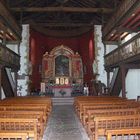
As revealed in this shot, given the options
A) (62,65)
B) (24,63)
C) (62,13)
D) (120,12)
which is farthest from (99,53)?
(120,12)

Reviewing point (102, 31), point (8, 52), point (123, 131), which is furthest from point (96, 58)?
point (123, 131)

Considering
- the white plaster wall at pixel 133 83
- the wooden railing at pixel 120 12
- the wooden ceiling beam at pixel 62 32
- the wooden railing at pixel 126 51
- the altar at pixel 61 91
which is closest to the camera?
the wooden railing at pixel 126 51

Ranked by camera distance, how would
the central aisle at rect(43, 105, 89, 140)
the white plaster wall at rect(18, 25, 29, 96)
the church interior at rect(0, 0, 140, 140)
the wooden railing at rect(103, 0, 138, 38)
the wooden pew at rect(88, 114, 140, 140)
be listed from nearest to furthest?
the wooden pew at rect(88, 114, 140, 140) → the central aisle at rect(43, 105, 89, 140) → the church interior at rect(0, 0, 140, 140) → the wooden railing at rect(103, 0, 138, 38) → the white plaster wall at rect(18, 25, 29, 96)

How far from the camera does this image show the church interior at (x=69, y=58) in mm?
11156

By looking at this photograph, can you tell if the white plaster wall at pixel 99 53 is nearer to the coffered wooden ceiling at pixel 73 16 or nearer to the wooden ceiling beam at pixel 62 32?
the coffered wooden ceiling at pixel 73 16

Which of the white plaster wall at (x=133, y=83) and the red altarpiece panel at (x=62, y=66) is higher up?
the red altarpiece panel at (x=62, y=66)

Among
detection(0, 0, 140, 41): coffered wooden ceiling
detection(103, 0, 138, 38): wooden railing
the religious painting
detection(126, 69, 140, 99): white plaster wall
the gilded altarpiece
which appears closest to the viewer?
detection(103, 0, 138, 38): wooden railing

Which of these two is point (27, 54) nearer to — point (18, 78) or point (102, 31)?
point (18, 78)

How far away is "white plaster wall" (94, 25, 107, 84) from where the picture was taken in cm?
2061

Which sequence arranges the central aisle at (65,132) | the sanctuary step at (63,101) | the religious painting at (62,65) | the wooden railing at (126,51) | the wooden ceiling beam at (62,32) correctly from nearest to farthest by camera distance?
1. the central aisle at (65,132)
2. the wooden railing at (126,51)
3. the sanctuary step at (63,101)
4. the wooden ceiling beam at (62,32)
5. the religious painting at (62,65)

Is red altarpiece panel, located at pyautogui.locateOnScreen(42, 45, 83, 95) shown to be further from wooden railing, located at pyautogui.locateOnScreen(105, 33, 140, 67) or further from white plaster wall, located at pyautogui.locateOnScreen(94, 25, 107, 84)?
wooden railing, located at pyautogui.locateOnScreen(105, 33, 140, 67)

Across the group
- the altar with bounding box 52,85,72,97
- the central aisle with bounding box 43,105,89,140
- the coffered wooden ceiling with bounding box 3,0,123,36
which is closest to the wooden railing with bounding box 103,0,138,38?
the coffered wooden ceiling with bounding box 3,0,123,36

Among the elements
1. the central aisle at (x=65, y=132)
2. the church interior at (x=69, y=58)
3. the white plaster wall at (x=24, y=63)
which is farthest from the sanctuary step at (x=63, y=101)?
the central aisle at (x=65, y=132)

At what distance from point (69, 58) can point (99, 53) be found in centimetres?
529
